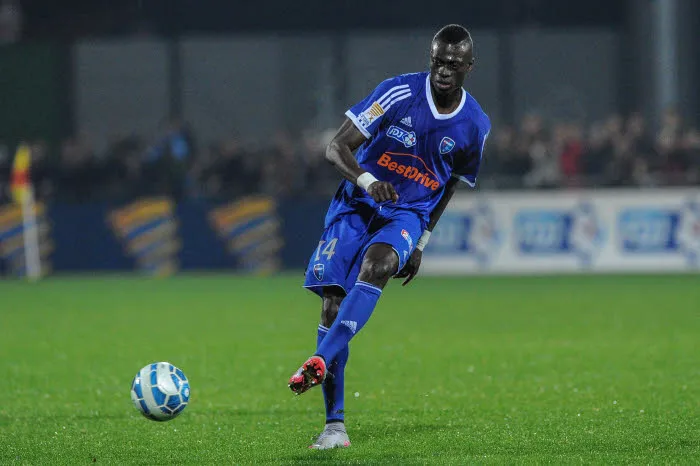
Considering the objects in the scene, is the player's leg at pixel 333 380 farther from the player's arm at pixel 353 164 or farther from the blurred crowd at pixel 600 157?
the blurred crowd at pixel 600 157

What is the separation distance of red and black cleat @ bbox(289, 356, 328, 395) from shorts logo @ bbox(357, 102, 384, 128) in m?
A: 1.58

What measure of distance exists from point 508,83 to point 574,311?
12.1 m

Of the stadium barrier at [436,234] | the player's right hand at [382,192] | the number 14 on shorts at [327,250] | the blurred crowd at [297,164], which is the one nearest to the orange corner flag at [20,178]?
the stadium barrier at [436,234]

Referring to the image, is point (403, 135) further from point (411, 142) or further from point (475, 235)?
point (475, 235)

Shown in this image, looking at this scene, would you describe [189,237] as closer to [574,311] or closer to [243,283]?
[243,283]

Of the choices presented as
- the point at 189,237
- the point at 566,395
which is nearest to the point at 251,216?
the point at 189,237

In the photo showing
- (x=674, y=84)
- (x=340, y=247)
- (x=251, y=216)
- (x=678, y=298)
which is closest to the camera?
(x=340, y=247)

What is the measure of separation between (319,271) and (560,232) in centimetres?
1478

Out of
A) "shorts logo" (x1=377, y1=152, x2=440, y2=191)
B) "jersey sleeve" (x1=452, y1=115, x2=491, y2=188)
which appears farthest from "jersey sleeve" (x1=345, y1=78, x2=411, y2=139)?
"jersey sleeve" (x1=452, y1=115, x2=491, y2=188)

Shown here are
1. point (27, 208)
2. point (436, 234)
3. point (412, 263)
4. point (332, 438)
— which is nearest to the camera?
point (332, 438)

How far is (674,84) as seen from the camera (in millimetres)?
25109

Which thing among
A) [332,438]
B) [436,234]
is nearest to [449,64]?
[332,438]

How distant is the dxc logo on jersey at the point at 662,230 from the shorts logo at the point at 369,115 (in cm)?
1472

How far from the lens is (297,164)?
77.5ft
